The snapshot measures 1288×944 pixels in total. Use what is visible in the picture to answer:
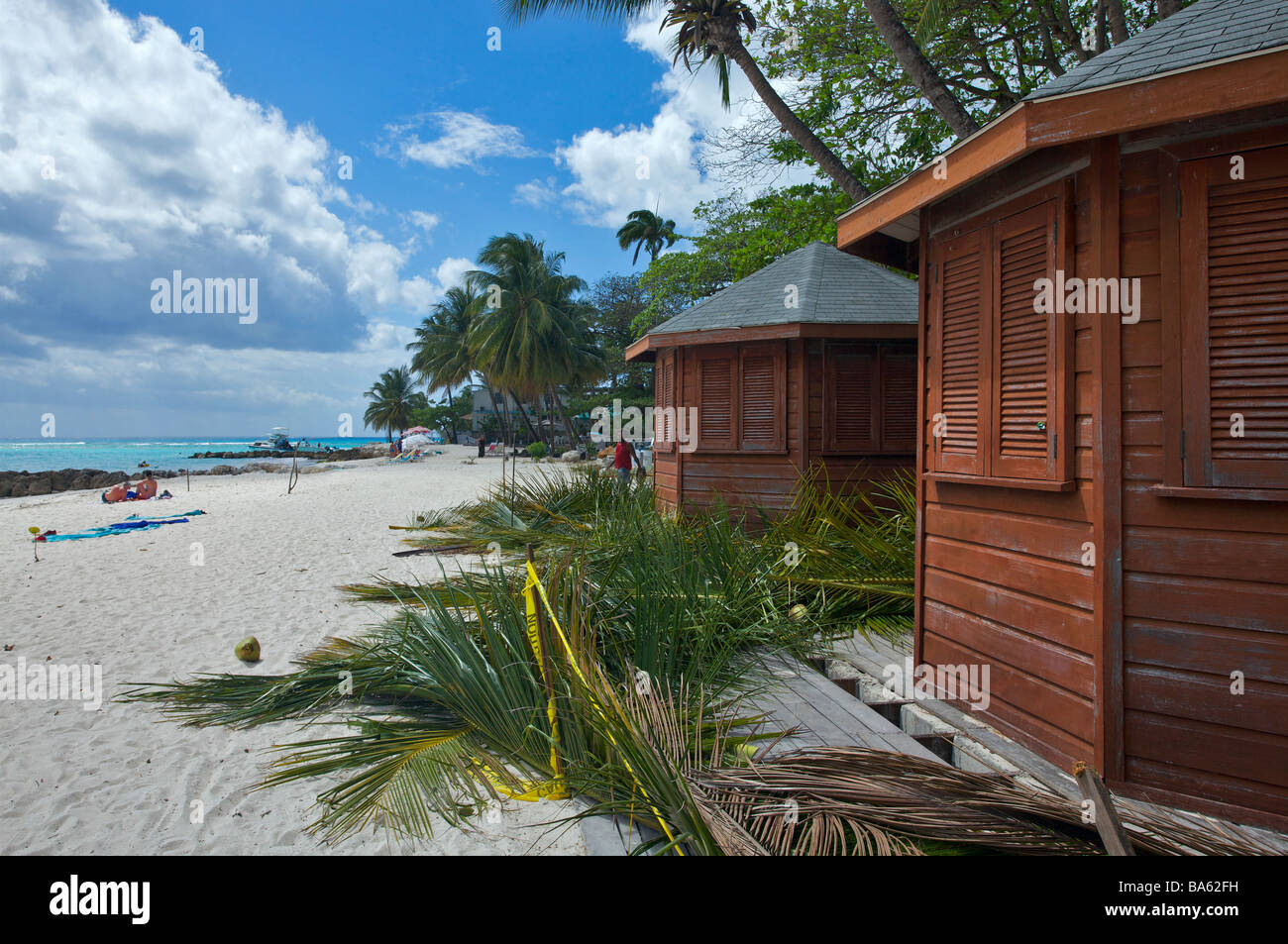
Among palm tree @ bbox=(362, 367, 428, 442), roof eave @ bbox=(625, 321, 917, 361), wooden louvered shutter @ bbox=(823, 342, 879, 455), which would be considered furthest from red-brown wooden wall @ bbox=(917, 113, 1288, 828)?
palm tree @ bbox=(362, 367, 428, 442)

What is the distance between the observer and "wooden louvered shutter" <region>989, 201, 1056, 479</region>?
3.55 m

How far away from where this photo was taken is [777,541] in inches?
245

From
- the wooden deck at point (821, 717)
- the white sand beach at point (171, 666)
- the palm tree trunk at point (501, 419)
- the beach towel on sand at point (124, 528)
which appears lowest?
the white sand beach at point (171, 666)

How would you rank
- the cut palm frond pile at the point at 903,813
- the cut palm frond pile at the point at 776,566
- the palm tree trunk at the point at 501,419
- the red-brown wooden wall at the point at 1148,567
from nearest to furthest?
the cut palm frond pile at the point at 903,813 < the red-brown wooden wall at the point at 1148,567 < the cut palm frond pile at the point at 776,566 < the palm tree trunk at the point at 501,419

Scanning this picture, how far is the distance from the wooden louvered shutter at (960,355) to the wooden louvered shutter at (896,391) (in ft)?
14.4

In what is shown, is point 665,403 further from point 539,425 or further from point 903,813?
point 539,425

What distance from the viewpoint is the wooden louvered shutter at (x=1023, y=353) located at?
3.55m

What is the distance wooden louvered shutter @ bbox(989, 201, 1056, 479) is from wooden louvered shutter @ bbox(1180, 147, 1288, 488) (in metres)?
0.54

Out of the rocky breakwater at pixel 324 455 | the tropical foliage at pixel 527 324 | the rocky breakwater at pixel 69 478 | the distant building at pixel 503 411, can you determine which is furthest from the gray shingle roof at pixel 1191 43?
the rocky breakwater at pixel 324 455

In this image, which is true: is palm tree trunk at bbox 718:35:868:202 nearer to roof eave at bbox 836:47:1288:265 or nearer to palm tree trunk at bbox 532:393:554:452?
roof eave at bbox 836:47:1288:265

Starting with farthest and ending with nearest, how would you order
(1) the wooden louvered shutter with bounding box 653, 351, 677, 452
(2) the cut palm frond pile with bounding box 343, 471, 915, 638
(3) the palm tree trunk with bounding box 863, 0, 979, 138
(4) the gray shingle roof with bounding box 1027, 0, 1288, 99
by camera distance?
(1) the wooden louvered shutter with bounding box 653, 351, 677, 452
(3) the palm tree trunk with bounding box 863, 0, 979, 138
(2) the cut palm frond pile with bounding box 343, 471, 915, 638
(4) the gray shingle roof with bounding box 1027, 0, 1288, 99

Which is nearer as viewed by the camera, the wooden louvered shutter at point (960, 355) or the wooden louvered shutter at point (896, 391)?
the wooden louvered shutter at point (960, 355)

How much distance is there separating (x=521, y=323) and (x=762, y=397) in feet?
94.7

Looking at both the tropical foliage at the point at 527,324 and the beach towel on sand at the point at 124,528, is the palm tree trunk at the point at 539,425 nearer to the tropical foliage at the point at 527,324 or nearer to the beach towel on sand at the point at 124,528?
the tropical foliage at the point at 527,324
